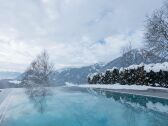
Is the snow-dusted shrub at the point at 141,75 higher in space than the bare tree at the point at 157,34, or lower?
lower

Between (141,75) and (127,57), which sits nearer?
(141,75)

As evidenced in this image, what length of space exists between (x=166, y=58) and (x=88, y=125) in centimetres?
2237

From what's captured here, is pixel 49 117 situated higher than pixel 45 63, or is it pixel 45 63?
pixel 45 63

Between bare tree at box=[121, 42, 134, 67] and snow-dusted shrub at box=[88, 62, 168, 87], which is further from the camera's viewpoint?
bare tree at box=[121, 42, 134, 67]

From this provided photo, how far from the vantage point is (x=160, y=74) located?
66.9 ft

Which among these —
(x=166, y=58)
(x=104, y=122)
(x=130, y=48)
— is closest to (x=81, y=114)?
(x=104, y=122)

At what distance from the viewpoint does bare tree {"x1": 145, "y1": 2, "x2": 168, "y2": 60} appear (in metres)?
26.9

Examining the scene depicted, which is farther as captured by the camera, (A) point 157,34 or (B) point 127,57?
(B) point 127,57

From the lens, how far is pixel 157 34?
88.2 ft

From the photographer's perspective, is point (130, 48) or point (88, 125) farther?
point (130, 48)

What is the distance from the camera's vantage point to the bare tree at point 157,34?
26853mm

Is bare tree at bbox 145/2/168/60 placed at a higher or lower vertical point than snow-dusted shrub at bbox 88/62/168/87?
higher

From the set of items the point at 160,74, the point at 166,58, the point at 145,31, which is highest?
the point at 145,31

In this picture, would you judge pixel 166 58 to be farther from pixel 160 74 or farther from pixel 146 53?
pixel 160 74
